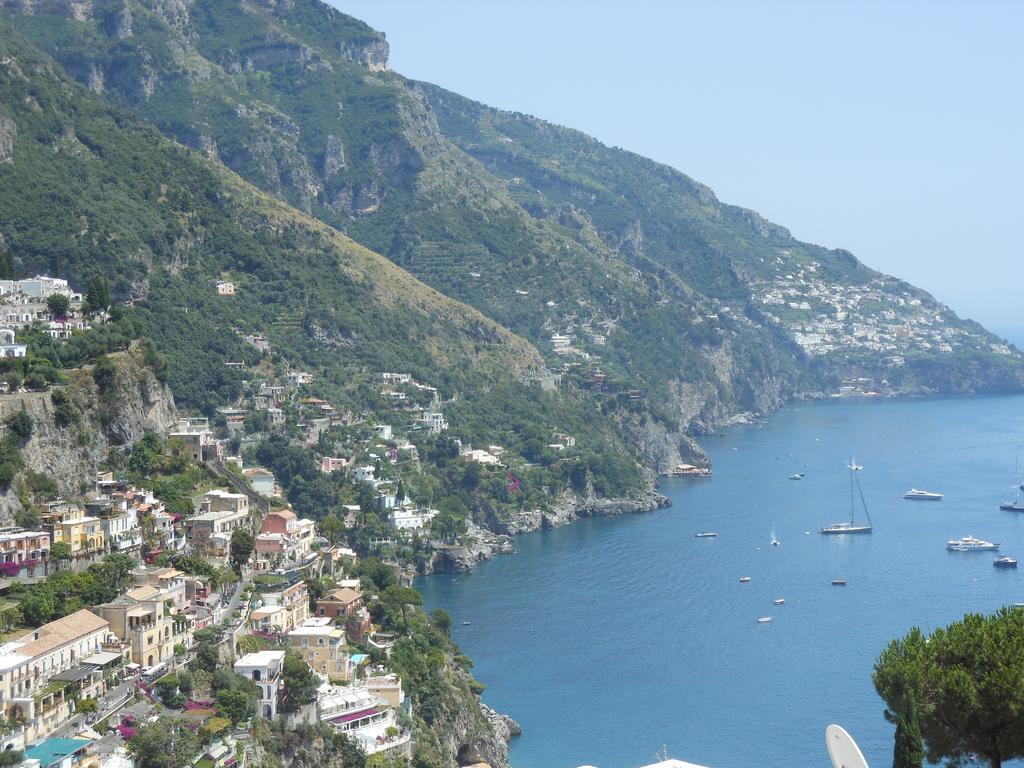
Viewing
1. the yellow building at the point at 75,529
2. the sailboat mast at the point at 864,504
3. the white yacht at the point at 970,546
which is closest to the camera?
the yellow building at the point at 75,529

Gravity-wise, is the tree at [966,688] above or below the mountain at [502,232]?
below

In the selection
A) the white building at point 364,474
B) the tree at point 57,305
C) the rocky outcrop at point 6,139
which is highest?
the rocky outcrop at point 6,139

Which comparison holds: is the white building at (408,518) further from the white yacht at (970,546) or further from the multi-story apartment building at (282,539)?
the white yacht at (970,546)

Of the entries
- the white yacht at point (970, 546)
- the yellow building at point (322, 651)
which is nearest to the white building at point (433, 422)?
the white yacht at point (970, 546)

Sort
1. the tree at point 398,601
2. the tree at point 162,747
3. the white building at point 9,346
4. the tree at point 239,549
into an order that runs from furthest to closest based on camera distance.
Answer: the white building at point 9,346 < the tree at point 398,601 < the tree at point 239,549 < the tree at point 162,747

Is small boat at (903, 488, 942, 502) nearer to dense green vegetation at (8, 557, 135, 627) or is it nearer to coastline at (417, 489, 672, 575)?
coastline at (417, 489, 672, 575)

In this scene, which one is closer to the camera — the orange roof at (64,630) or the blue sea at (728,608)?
the orange roof at (64,630)
